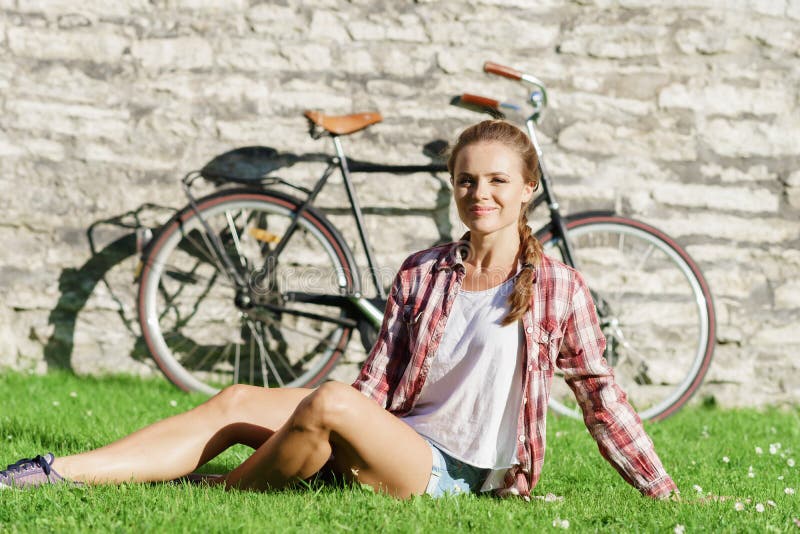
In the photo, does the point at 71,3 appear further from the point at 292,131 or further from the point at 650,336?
the point at 650,336

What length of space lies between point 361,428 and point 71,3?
10.0 ft

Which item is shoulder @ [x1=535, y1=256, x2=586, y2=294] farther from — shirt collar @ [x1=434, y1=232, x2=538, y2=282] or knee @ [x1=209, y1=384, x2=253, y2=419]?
knee @ [x1=209, y1=384, x2=253, y2=419]

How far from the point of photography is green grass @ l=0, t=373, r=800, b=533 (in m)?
2.04

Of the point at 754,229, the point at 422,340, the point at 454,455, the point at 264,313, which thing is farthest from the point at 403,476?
the point at 754,229

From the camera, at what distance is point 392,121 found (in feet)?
14.0

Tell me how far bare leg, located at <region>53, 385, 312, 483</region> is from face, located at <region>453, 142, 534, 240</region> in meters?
0.76

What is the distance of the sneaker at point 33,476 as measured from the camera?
2.21 m

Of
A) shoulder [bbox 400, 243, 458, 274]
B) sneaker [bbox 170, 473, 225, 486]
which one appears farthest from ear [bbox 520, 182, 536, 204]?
sneaker [bbox 170, 473, 225, 486]

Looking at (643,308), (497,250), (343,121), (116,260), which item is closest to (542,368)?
(497,250)

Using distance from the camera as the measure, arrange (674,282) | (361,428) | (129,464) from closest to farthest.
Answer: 1. (361,428)
2. (129,464)
3. (674,282)

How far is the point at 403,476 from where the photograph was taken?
87.8 inches

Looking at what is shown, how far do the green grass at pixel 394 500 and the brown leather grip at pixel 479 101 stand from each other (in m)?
1.50

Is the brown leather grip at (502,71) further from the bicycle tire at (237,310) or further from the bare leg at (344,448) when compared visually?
the bare leg at (344,448)

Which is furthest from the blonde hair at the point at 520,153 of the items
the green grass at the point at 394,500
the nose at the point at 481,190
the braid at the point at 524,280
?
the green grass at the point at 394,500
